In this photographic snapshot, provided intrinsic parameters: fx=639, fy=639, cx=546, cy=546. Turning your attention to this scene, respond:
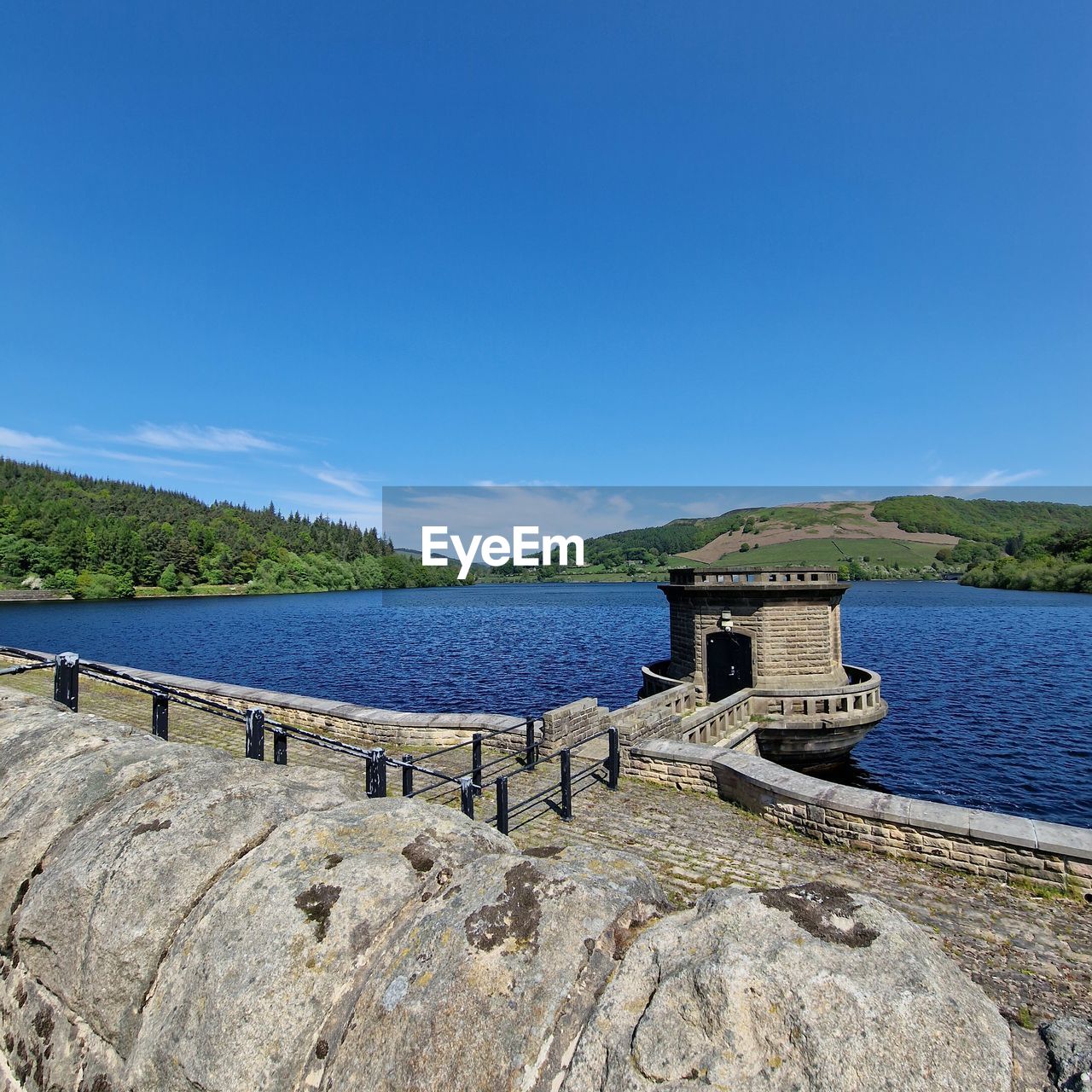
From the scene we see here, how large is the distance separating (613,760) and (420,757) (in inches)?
130

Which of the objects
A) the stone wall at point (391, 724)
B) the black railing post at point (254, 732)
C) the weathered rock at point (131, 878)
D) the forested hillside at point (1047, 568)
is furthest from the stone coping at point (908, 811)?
the forested hillside at point (1047, 568)

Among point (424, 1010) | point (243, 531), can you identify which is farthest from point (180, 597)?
point (424, 1010)

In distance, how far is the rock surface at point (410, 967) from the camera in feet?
5.71

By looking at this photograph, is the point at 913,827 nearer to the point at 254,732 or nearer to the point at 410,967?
the point at 410,967

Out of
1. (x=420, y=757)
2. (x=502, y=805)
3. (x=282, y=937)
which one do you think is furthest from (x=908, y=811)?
(x=282, y=937)

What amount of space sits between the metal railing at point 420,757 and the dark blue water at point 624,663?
14.6m

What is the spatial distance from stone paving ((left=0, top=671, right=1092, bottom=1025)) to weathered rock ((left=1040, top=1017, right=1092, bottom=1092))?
279cm

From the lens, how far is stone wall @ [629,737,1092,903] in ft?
23.8

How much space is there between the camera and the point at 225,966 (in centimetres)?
223

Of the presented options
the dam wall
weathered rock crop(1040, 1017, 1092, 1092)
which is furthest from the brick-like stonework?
weathered rock crop(1040, 1017, 1092, 1092)

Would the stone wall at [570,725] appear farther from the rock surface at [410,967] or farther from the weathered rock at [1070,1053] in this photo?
the weathered rock at [1070,1053]

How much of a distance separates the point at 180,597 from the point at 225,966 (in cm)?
12540

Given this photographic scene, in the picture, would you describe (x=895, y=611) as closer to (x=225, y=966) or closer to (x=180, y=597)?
(x=225, y=966)

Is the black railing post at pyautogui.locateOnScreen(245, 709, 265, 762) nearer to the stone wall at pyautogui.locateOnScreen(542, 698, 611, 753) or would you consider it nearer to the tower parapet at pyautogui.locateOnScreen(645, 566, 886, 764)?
the stone wall at pyautogui.locateOnScreen(542, 698, 611, 753)
